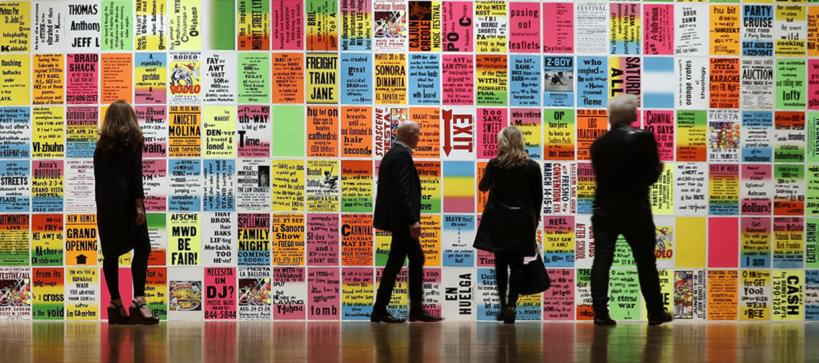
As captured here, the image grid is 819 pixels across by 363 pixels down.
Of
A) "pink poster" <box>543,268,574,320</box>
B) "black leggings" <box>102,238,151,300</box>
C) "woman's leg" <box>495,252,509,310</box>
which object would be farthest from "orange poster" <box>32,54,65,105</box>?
"pink poster" <box>543,268,574,320</box>

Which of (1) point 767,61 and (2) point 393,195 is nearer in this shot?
(2) point 393,195

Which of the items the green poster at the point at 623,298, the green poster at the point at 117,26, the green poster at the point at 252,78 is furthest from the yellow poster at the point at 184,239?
the green poster at the point at 623,298

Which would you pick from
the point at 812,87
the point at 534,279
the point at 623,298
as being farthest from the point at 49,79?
the point at 812,87

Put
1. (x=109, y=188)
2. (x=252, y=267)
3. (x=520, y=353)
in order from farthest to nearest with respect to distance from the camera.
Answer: (x=252, y=267) → (x=109, y=188) → (x=520, y=353)

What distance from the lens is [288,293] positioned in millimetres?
8336

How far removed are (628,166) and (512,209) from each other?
111 cm

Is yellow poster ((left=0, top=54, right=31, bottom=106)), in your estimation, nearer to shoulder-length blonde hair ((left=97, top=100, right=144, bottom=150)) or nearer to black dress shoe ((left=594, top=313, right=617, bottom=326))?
shoulder-length blonde hair ((left=97, top=100, right=144, bottom=150))

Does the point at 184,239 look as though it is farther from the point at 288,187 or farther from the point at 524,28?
the point at 524,28

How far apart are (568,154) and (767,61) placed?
166 cm

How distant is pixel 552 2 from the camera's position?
8430mm

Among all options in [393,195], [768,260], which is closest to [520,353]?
[393,195]

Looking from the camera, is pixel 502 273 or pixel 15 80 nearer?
pixel 502 273

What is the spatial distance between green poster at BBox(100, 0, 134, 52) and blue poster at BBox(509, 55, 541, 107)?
2.85 m

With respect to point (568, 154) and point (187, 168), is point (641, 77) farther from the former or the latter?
point (187, 168)
